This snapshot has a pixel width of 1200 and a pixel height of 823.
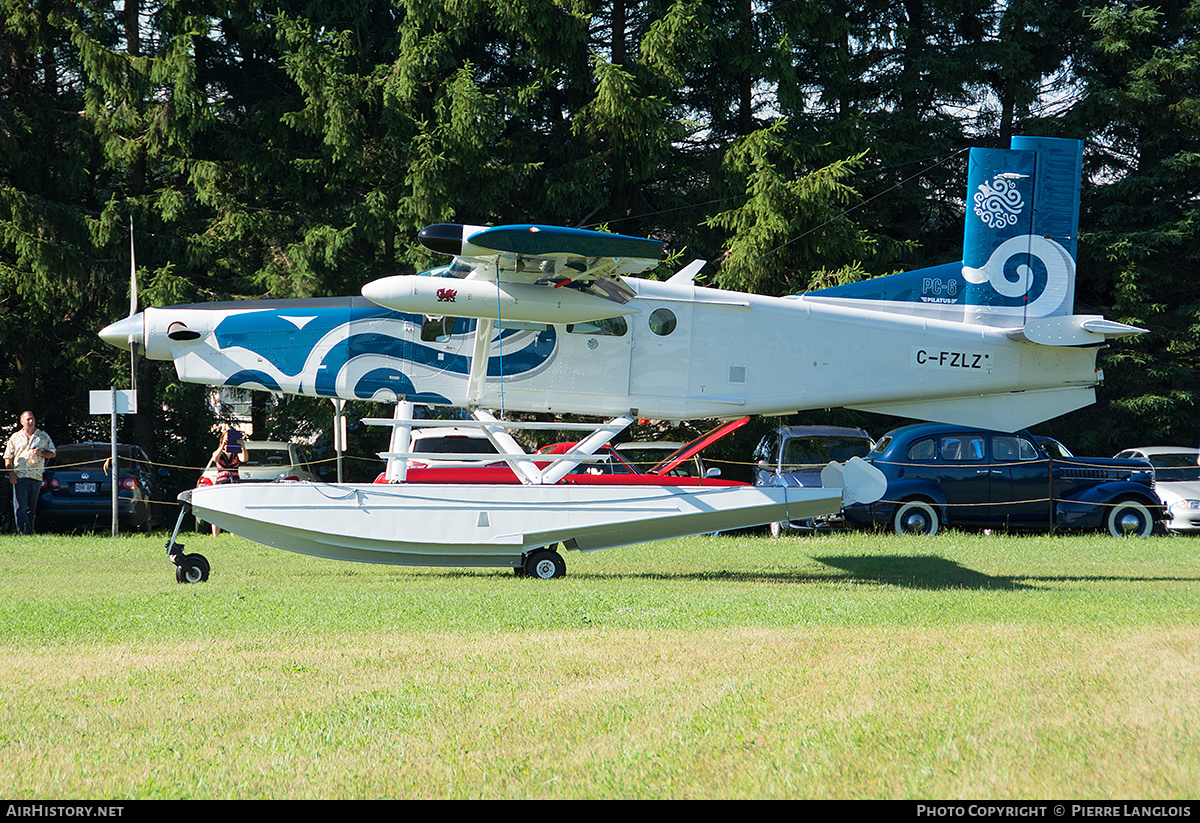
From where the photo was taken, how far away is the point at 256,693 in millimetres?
5234

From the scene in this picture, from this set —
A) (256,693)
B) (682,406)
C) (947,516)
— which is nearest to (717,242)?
(947,516)

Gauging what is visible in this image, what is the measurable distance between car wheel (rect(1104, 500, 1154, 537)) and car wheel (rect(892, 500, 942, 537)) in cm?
293

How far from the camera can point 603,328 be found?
11031 mm

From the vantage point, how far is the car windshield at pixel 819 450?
16.3 metres

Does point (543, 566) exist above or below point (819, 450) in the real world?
below

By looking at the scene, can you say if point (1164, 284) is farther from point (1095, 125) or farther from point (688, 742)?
point (688, 742)

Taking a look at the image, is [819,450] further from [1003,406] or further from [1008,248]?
[1008,248]

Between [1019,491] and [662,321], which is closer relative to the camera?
[662,321]

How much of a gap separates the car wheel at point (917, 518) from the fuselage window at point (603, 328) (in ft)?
23.4

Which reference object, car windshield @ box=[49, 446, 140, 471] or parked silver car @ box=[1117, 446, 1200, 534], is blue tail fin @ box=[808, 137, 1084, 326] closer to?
parked silver car @ box=[1117, 446, 1200, 534]

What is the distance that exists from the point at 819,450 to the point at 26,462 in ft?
43.5

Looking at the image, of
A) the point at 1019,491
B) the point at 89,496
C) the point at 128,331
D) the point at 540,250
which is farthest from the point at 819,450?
the point at 89,496

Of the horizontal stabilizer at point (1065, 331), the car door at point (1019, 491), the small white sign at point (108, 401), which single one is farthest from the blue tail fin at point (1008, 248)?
the small white sign at point (108, 401)

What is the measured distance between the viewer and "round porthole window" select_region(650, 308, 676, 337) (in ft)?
36.2
